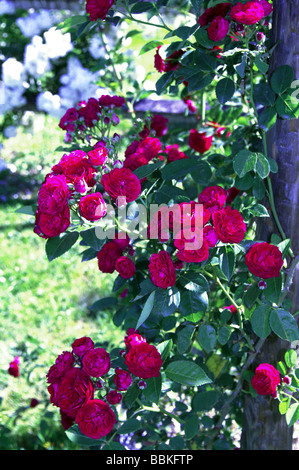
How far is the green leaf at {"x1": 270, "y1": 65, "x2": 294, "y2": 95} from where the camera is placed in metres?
1.35

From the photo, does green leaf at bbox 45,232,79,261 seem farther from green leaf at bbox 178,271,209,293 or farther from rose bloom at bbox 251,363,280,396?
rose bloom at bbox 251,363,280,396

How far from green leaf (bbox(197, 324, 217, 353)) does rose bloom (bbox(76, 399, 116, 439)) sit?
330mm

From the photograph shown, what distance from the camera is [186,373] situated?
129 centimetres

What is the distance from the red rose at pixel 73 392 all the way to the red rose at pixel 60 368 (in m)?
0.04

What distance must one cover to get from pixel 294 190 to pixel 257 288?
0.32m

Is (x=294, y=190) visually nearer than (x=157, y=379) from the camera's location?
No

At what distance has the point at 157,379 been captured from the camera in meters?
1.30

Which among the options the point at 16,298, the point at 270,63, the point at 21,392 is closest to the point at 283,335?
the point at 270,63

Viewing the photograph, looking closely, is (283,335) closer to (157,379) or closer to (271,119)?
(157,379)

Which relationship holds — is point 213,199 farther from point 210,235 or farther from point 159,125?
point 159,125

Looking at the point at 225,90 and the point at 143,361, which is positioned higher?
the point at 225,90

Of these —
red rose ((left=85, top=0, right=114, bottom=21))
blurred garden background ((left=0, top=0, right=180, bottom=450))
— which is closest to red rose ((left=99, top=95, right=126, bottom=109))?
red rose ((left=85, top=0, right=114, bottom=21))

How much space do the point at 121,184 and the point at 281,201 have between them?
22.8 inches

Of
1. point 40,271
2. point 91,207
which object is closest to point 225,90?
point 91,207
